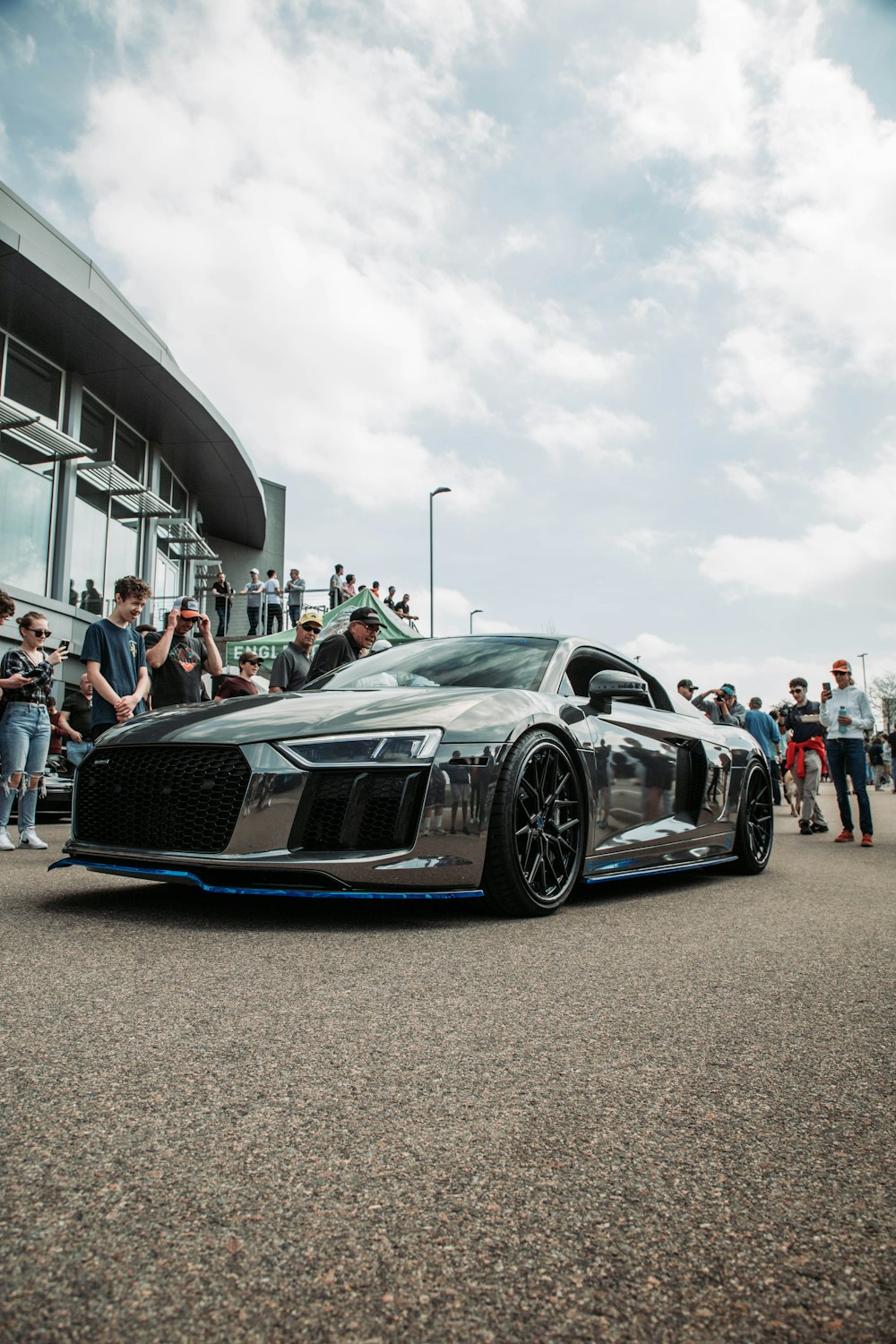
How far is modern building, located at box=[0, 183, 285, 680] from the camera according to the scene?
1706 centimetres

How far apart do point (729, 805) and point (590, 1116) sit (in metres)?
4.41

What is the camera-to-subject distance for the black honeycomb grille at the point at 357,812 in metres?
3.64

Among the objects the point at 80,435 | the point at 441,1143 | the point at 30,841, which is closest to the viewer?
the point at 441,1143

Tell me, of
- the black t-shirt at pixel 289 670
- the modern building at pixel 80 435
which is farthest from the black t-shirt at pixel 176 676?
the modern building at pixel 80 435

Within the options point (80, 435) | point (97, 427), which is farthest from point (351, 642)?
point (97, 427)

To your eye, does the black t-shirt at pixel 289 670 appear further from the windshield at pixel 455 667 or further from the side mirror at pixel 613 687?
the side mirror at pixel 613 687

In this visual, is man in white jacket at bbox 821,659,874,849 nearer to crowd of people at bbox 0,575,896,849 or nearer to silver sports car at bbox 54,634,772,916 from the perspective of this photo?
crowd of people at bbox 0,575,896,849

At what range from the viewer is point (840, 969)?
3.12 meters

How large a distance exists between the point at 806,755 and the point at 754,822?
5422 mm

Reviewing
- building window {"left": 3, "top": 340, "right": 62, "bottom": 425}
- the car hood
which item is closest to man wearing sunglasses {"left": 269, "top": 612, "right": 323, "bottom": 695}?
the car hood

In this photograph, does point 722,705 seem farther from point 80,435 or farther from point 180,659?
point 80,435

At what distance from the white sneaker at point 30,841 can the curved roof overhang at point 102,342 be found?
11.7 m

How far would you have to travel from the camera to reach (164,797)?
3.79 m

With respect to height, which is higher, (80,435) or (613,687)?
(80,435)
